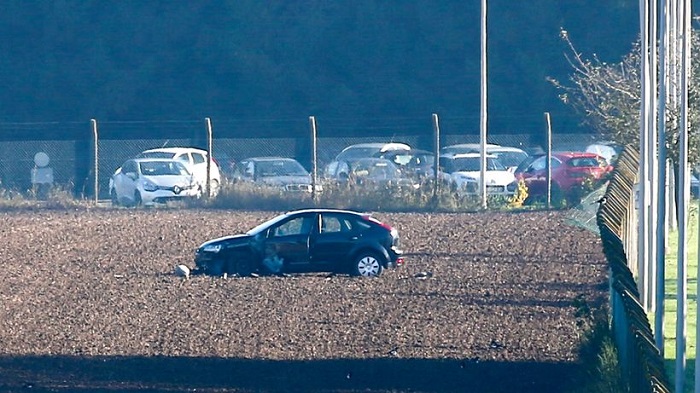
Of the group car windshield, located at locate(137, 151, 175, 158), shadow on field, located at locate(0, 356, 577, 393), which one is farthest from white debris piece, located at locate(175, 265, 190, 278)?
car windshield, located at locate(137, 151, 175, 158)

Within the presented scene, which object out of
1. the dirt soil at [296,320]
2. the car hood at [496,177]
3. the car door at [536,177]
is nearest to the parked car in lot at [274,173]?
the car hood at [496,177]

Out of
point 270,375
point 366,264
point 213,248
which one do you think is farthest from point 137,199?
point 270,375

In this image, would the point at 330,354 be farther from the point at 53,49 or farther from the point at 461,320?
the point at 53,49

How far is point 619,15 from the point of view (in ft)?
178

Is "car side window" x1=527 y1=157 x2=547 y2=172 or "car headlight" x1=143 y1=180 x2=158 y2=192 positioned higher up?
"car side window" x1=527 y1=157 x2=547 y2=172

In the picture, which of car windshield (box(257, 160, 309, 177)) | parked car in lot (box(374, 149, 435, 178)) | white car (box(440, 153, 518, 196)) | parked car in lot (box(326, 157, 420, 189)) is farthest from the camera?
parked car in lot (box(374, 149, 435, 178))

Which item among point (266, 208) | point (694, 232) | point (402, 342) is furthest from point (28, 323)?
point (266, 208)

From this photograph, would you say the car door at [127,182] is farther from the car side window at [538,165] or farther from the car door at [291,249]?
the car door at [291,249]

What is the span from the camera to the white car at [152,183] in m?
35.8

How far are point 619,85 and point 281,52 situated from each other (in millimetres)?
35426

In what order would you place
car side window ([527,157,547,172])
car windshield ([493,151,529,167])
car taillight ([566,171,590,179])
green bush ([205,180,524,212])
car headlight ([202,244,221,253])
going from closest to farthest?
car headlight ([202,244,221,253]), green bush ([205,180,524,212]), car taillight ([566,171,590,179]), car side window ([527,157,547,172]), car windshield ([493,151,529,167])

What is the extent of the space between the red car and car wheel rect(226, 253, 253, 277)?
1572 cm

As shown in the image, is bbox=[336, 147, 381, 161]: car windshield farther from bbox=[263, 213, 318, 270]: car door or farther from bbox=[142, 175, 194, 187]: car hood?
bbox=[263, 213, 318, 270]: car door

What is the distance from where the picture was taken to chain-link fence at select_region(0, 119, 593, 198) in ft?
146
